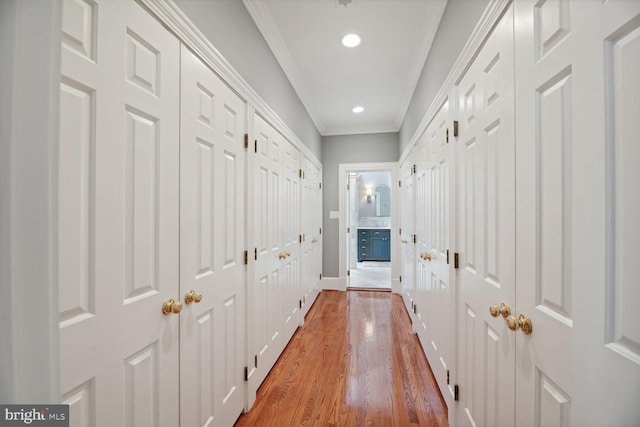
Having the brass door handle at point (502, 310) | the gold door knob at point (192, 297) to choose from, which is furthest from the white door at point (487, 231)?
the gold door knob at point (192, 297)

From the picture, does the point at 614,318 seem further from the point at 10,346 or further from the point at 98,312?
the point at 98,312

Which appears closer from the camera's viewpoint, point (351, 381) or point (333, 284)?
point (351, 381)

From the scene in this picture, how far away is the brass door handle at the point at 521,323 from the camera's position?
2.81 feet

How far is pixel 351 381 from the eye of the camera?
1994 mm

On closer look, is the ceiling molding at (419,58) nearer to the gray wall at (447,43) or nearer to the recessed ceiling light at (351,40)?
the gray wall at (447,43)

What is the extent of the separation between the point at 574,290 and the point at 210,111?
1.50 m

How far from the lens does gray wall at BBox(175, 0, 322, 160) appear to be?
128 centimetres

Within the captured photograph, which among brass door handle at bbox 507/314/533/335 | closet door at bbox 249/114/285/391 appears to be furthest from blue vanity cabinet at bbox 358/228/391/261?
brass door handle at bbox 507/314/533/335

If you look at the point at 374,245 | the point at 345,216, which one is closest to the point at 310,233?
the point at 345,216

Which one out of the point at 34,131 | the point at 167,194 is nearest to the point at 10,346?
the point at 34,131

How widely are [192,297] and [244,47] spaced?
1528 mm

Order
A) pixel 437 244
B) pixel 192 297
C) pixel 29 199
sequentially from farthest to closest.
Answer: pixel 437 244
pixel 192 297
pixel 29 199

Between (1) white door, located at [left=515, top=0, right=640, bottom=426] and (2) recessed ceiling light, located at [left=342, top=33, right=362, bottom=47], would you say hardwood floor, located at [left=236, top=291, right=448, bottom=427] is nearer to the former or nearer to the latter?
(1) white door, located at [left=515, top=0, right=640, bottom=426]
